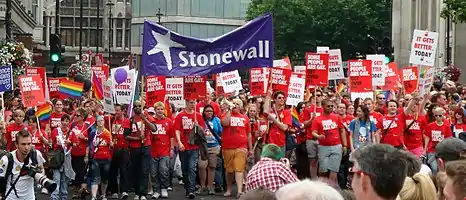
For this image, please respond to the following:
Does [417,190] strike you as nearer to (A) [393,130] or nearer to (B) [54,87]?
(A) [393,130]

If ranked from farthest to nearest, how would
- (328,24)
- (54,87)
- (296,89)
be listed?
(328,24)
(54,87)
(296,89)

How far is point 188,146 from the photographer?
813 inches

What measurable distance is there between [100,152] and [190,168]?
190 cm

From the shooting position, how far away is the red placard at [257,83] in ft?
83.8

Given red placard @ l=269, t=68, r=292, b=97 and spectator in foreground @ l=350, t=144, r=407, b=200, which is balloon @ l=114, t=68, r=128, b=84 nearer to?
red placard @ l=269, t=68, r=292, b=97

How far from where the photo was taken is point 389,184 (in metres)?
6.29

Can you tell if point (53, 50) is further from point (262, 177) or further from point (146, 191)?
point (262, 177)

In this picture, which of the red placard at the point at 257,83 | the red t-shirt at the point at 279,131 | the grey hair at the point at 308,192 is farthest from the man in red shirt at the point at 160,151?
the grey hair at the point at 308,192

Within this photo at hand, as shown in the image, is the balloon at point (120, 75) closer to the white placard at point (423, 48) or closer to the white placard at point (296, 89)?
the white placard at point (296, 89)

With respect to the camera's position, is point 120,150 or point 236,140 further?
point 236,140

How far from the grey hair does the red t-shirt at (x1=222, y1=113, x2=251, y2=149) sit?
14.6m

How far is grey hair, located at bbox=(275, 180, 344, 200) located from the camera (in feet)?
17.9

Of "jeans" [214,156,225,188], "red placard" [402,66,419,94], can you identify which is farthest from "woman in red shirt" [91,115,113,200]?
"red placard" [402,66,419,94]

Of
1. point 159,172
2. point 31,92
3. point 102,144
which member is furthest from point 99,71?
point 102,144
